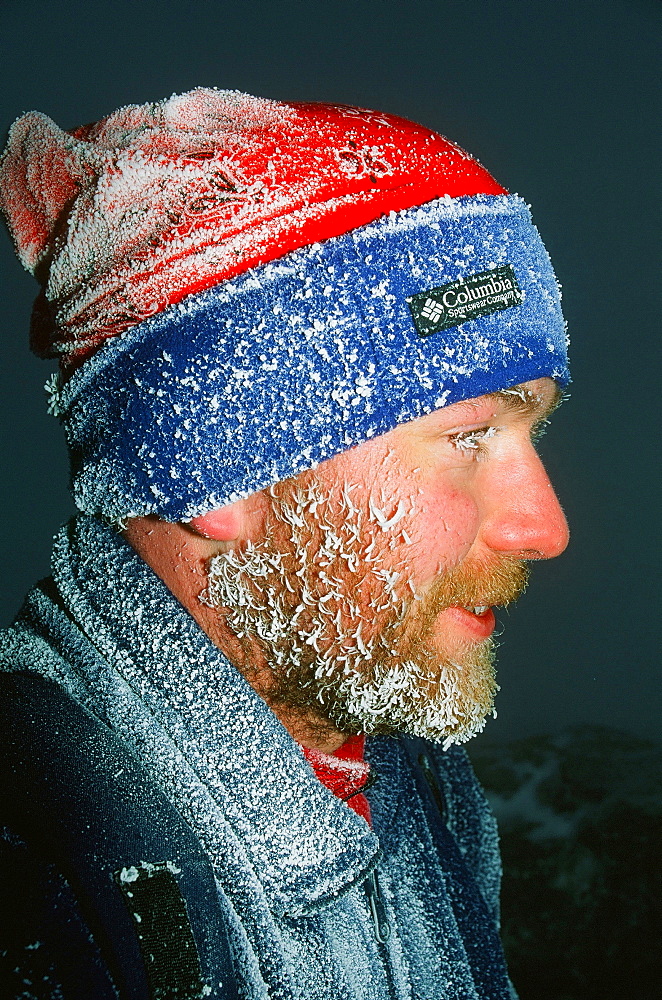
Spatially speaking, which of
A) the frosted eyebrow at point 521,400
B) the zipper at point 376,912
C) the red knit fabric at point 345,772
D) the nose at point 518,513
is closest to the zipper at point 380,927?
the zipper at point 376,912

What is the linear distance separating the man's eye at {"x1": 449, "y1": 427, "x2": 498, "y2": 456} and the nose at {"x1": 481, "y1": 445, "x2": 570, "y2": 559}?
0.06m

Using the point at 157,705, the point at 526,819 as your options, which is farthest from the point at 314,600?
the point at 526,819

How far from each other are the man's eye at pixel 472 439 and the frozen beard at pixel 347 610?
0.41 feet

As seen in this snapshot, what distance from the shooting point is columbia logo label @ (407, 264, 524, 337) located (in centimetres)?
88

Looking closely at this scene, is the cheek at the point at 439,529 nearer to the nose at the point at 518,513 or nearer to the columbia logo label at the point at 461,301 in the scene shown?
the nose at the point at 518,513

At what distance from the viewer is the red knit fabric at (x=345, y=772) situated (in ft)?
3.62

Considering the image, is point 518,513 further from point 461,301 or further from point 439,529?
point 461,301

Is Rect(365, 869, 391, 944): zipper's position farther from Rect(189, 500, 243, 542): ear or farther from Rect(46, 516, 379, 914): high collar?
Rect(189, 500, 243, 542): ear

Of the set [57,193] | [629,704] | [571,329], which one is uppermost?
[571,329]

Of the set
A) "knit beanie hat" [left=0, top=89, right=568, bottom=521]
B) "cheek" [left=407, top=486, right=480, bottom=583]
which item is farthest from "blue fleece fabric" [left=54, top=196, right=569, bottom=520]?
"cheek" [left=407, top=486, right=480, bottom=583]

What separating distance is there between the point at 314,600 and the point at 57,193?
68 cm

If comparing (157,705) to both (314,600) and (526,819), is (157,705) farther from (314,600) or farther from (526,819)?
(526,819)

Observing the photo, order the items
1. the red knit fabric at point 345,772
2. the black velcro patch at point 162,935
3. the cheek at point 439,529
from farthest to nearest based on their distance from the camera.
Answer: the red knit fabric at point 345,772, the cheek at point 439,529, the black velcro patch at point 162,935

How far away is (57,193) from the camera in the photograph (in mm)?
977
